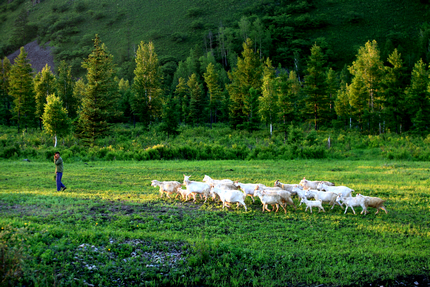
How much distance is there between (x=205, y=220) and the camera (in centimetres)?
1141

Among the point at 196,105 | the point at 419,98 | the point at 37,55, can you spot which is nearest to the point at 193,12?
the point at 37,55

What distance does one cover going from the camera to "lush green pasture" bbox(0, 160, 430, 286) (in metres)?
7.38

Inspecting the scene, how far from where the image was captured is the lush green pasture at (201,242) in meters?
7.38

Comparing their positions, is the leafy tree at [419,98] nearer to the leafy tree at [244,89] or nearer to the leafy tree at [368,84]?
the leafy tree at [368,84]

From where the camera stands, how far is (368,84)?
2152 inches

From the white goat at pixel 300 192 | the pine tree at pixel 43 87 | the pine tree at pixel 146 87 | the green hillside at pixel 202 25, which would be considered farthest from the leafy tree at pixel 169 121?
the green hillside at pixel 202 25

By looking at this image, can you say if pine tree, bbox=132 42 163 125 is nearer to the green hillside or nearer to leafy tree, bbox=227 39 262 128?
leafy tree, bbox=227 39 262 128

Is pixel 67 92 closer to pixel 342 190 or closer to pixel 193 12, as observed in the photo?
pixel 342 190

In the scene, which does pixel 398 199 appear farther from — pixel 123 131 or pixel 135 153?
pixel 123 131

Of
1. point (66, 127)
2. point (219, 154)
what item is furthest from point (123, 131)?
point (219, 154)

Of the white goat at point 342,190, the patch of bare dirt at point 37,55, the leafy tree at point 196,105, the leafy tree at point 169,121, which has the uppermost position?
the patch of bare dirt at point 37,55

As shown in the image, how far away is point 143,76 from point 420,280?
61.0 meters

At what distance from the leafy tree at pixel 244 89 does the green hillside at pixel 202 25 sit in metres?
58.7

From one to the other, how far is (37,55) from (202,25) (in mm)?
83915
